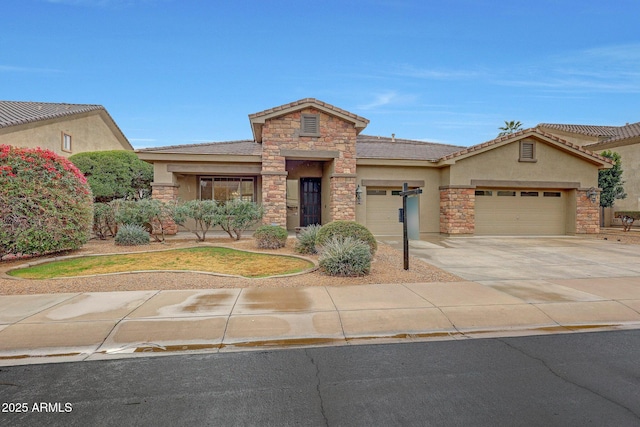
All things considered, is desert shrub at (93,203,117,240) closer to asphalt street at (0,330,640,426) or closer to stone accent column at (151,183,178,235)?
stone accent column at (151,183,178,235)

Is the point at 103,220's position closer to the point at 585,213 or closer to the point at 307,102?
the point at 307,102

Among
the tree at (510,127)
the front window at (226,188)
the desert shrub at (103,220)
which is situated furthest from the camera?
the tree at (510,127)

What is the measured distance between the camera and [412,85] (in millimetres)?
19891

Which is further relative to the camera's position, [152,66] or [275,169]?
[152,66]

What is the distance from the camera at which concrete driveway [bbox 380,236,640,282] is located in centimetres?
827

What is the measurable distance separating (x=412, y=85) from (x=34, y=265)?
1972 cm

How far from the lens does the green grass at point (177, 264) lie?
8.09m

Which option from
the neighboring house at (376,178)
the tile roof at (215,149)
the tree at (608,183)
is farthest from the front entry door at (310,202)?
the tree at (608,183)

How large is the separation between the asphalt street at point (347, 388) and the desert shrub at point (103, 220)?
1144 cm

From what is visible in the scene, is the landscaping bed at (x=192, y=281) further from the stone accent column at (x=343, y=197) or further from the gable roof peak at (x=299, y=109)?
the gable roof peak at (x=299, y=109)

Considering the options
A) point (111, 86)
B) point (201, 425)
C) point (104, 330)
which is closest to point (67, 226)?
point (104, 330)

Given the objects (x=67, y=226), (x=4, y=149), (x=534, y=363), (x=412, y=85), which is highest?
(x=412, y=85)

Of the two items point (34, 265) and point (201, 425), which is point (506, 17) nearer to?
point (201, 425)

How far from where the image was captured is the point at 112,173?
1898 centimetres
